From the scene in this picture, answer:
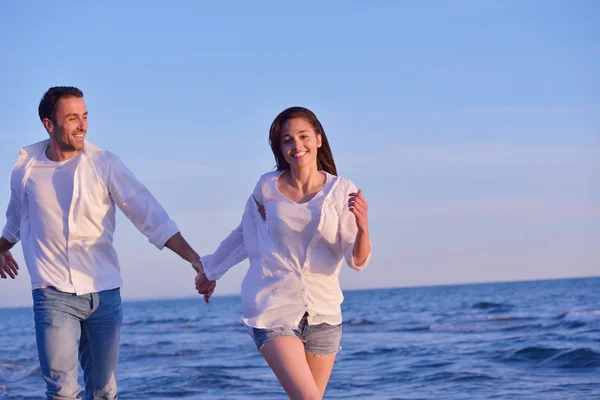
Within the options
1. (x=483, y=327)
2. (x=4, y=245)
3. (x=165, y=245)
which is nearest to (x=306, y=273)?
(x=165, y=245)

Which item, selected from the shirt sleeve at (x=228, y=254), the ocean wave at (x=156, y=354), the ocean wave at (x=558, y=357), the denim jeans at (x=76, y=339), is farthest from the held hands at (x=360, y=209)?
the ocean wave at (x=156, y=354)

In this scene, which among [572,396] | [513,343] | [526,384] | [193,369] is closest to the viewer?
[572,396]

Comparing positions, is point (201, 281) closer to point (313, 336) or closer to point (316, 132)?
point (313, 336)

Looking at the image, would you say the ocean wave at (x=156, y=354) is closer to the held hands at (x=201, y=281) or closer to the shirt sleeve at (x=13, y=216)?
the shirt sleeve at (x=13, y=216)

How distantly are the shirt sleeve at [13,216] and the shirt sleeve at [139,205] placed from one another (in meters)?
0.62

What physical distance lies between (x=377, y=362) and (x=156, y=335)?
12500mm

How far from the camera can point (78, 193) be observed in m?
4.98

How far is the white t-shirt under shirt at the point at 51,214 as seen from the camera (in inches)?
193

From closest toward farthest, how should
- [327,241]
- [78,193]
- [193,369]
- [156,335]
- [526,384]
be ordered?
[327,241], [78,193], [526,384], [193,369], [156,335]

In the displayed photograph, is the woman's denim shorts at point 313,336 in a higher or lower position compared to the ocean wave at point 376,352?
higher

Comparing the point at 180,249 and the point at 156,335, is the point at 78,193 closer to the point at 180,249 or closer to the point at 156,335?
the point at 180,249

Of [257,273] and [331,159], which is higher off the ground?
[331,159]

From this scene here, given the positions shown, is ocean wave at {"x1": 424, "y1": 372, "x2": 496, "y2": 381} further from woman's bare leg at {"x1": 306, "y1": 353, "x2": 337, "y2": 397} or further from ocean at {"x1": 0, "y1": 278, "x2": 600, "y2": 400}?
woman's bare leg at {"x1": 306, "y1": 353, "x2": 337, "y2": 397}

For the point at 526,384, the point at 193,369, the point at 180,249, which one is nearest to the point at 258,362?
the point at 193,369
